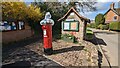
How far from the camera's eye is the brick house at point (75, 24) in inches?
563

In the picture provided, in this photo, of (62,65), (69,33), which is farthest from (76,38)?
(62,65)

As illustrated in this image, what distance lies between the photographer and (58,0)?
25531 mm

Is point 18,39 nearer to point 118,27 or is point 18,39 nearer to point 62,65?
point 62,65

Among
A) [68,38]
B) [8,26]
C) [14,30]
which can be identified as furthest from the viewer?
[68,38]

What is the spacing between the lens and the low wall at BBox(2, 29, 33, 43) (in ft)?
39.7

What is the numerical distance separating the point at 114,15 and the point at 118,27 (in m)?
16.3

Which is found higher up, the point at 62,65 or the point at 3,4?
the point at 3,4

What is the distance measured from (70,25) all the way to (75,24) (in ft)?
1.84

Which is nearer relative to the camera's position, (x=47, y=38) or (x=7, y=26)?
(x=47, y=38)

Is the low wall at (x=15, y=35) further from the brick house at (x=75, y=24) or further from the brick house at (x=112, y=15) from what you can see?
the brick house at (x=112, y=15)

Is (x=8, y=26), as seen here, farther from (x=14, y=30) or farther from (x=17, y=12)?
(x=17, y=12)

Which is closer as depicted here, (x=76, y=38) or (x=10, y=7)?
(x=10, y=7)

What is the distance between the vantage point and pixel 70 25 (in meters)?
14.8

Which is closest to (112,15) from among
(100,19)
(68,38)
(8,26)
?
(100,19)
